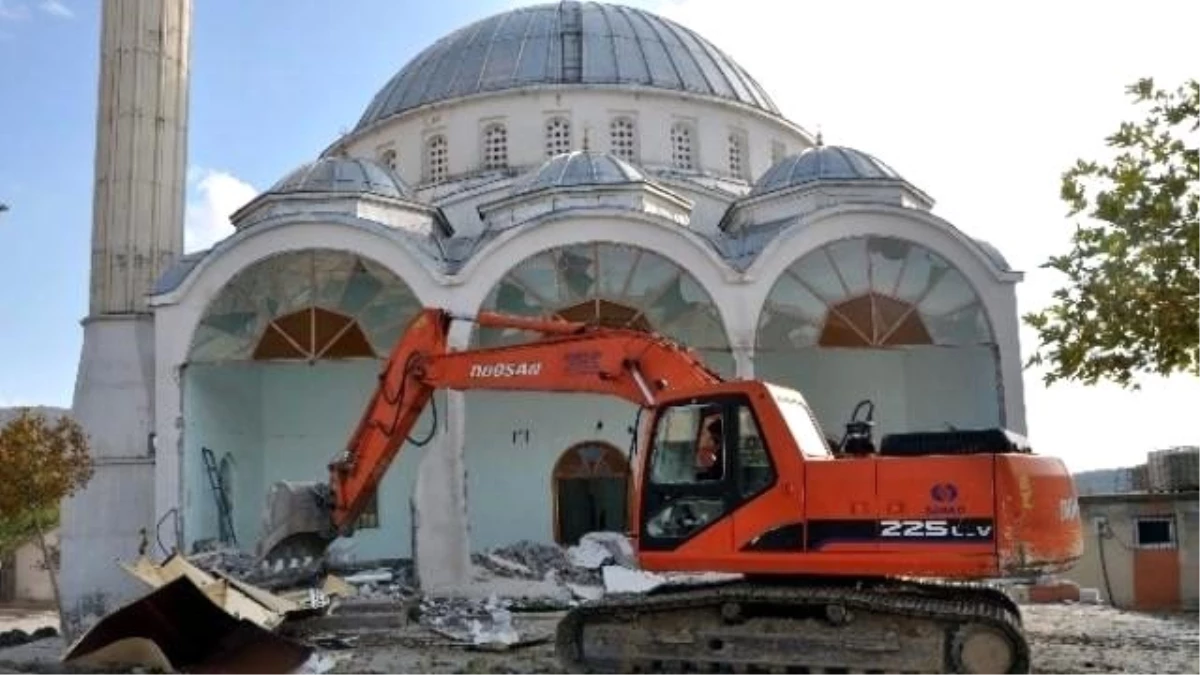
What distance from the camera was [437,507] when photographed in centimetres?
1878

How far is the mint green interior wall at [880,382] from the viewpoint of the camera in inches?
890

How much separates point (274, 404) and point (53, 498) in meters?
10.9

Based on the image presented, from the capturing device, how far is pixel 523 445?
2391 cm

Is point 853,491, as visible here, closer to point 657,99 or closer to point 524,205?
point 524,205

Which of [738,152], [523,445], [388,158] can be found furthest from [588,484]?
[388,158]

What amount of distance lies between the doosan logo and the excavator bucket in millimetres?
2119

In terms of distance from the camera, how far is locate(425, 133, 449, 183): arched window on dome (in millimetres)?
28688

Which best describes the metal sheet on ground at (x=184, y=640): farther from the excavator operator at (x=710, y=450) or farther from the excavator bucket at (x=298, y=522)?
the excavator operator at (x=710, y=450)

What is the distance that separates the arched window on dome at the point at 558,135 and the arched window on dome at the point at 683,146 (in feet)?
8.57

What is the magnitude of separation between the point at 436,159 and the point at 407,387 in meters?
18.0

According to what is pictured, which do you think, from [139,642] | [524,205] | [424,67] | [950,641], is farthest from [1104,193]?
[424,67]

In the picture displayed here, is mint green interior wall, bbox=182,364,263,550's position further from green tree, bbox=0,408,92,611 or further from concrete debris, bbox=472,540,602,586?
green tree, bbox=0,408,92,611

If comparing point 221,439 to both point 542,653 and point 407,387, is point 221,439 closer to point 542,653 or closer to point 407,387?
point 407,387

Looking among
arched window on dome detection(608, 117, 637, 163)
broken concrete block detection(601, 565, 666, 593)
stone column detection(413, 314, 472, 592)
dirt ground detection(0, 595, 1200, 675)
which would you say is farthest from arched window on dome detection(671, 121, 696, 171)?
dirt ground detection(0, 595, 1200, 675)
